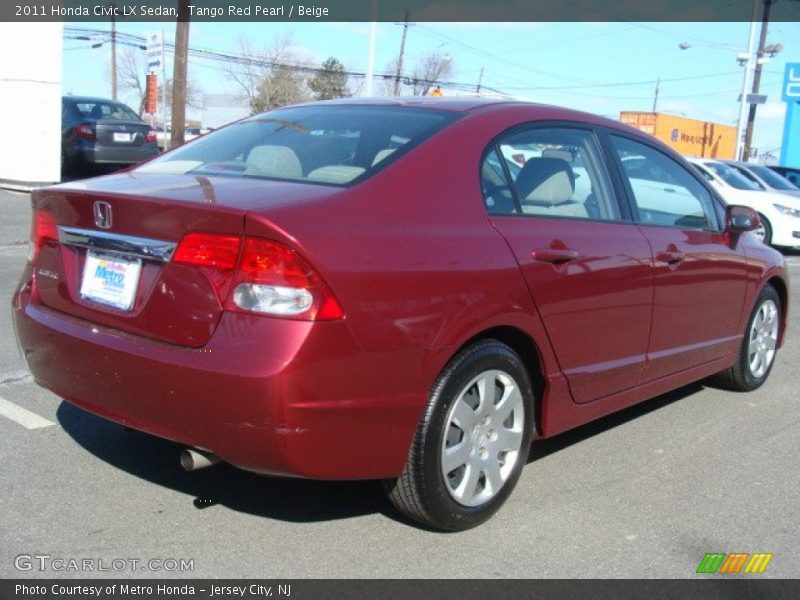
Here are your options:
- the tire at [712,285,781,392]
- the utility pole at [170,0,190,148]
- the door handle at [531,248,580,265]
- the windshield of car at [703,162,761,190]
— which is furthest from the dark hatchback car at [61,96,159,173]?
the door handle at [531,248,580,265]

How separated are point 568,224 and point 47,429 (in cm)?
271

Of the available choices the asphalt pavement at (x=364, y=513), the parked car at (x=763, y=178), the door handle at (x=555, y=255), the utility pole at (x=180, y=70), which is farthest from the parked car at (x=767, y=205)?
the door handle at (x=555, y=255)

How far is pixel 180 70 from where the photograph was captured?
19469 millimetres

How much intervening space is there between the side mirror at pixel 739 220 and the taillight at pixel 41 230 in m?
3.70

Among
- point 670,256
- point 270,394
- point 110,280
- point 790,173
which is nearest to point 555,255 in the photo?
point 670,256

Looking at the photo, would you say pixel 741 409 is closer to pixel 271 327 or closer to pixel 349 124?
pixel 349 124

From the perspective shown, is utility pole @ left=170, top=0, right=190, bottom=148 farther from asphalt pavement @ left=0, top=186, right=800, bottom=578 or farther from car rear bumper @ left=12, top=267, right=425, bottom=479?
car rear bumper @ left=12, top=267, right=425, bottom=479

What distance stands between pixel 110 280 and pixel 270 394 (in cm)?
86

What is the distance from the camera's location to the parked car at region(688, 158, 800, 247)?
14609 millimetres

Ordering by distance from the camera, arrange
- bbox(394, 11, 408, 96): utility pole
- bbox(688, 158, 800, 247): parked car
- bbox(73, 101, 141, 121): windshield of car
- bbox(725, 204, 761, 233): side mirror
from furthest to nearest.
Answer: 1. bbox(394, 11, 408, 96): utility pole
2. bbox(73, 101, 141, 121): windshield of car
3. bbox(688, 158, 800, 247): parked car
4. bbox(725, 204, 761, 233): side mirror

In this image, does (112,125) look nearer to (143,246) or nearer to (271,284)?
(143,246)

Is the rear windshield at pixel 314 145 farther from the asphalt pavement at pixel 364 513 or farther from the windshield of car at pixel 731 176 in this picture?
the windshield of car at pixel 731 176

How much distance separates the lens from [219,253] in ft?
9.46
